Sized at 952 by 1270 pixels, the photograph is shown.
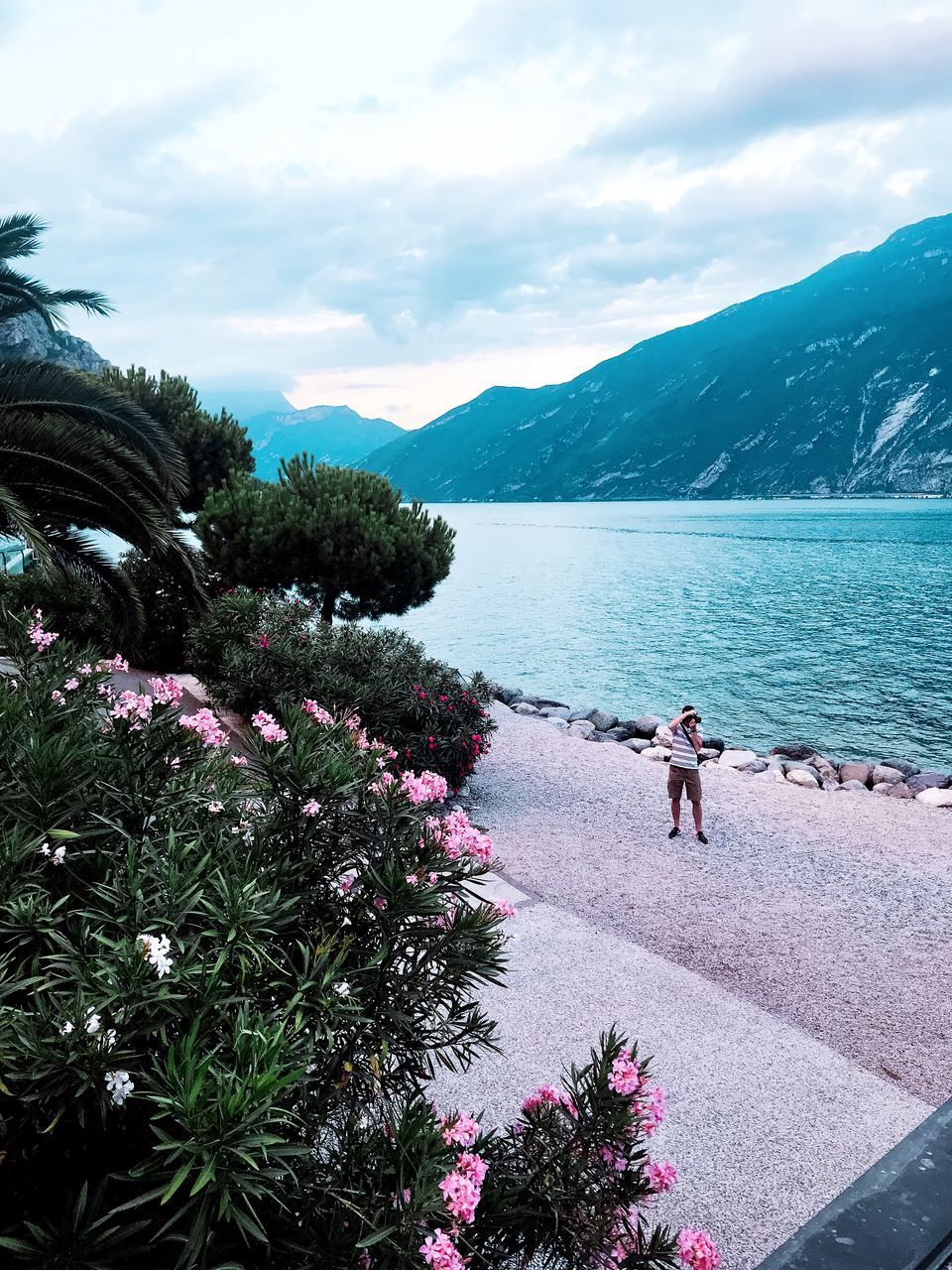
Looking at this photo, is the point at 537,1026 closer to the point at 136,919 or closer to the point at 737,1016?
the point at 737,1016

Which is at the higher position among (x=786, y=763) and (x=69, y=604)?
(x=69, y=604)

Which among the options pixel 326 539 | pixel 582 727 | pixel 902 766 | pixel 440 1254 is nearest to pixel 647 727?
pixel 582 727

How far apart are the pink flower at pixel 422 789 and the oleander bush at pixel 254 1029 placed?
1 cm

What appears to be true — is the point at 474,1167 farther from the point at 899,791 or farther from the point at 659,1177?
the point at 899,791

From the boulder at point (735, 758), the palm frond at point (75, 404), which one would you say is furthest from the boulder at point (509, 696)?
the palm frond at point (75, 404)

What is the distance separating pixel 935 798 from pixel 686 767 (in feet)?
23.1

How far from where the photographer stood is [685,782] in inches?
392

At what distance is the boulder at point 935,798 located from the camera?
1390cm

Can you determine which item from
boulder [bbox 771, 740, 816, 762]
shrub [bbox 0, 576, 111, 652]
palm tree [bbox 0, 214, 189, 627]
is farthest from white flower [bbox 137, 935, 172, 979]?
boulder [bbox 771, 740, 816, 762]

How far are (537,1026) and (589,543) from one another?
91201 millimetres

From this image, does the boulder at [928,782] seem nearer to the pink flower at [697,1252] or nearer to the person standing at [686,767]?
the person standing at [686,767]

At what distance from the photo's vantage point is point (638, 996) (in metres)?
5.85

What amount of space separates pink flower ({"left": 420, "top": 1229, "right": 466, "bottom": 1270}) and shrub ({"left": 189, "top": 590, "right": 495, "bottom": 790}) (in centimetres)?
766

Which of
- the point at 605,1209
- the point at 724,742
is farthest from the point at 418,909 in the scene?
the point at 724,742
